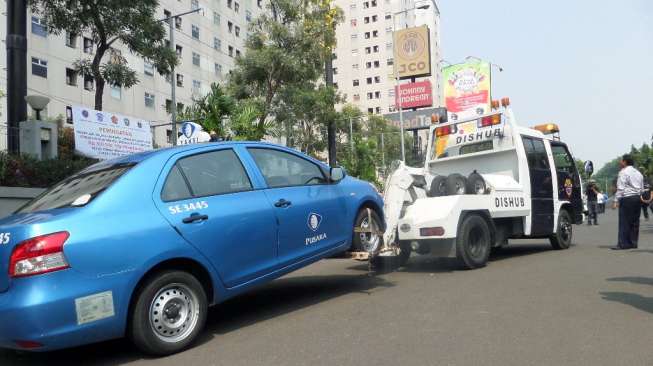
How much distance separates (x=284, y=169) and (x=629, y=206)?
736cm

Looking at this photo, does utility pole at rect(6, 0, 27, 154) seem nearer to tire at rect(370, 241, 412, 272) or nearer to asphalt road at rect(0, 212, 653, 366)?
asphalt road at rect(0, 212, 653, 366)

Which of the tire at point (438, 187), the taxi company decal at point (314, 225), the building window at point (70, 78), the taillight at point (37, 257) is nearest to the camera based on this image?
the taillight at point (37, 257)

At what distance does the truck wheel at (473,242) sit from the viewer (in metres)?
7.56

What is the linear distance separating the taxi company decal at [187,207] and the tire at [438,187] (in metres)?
4.66

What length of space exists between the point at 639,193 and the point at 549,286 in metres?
4.85

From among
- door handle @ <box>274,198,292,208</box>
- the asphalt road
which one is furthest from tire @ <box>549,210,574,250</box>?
door handle @ <box>274,198,292,208</box>

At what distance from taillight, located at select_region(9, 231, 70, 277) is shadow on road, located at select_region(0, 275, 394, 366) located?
3.32 ft

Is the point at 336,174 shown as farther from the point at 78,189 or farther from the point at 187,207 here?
the point at 78,189

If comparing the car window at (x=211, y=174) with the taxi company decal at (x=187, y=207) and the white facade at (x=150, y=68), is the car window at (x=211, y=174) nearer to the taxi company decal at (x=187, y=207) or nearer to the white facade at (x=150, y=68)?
the taxi company decal at (x=187, y=207)

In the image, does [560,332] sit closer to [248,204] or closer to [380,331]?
[380,331]

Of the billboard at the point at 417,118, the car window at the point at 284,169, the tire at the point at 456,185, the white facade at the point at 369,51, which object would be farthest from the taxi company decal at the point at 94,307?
the white facade at the point at 369,51

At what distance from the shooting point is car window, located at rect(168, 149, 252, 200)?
457cm

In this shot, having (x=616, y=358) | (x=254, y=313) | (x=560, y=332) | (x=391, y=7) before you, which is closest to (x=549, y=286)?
(x=560, y=332)

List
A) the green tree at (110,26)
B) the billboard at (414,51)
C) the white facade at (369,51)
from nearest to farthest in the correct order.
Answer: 1. the green tree at (110,26)
2. the billboard at (414,51)
3. the white facade at (369,51)
